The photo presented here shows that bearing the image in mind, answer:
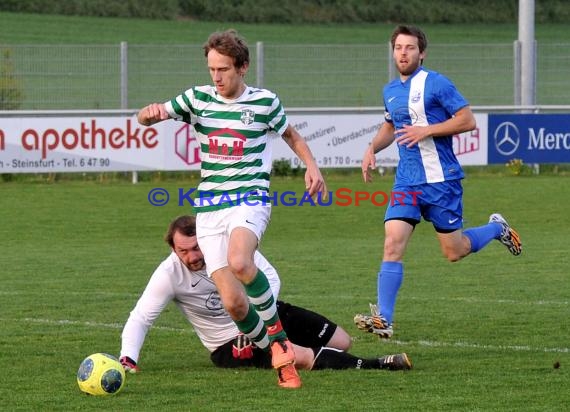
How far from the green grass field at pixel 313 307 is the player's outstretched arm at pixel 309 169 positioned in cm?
105

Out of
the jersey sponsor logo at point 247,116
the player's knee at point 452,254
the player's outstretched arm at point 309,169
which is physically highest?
the jersey sponsor logo at point 247,116

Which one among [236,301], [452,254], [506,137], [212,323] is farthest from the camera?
[506,137]

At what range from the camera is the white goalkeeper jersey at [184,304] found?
25.1ft

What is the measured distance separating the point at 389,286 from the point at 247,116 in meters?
1.88

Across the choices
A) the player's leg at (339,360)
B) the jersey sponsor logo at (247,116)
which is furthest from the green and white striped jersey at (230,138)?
the player's leg at (339,360)

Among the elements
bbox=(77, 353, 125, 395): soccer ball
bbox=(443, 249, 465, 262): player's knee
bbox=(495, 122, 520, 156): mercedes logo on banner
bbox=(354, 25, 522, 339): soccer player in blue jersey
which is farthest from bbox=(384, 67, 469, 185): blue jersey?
bbox=(495, 122, 520, 156): mercedes logo on banner

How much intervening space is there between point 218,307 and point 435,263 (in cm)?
561

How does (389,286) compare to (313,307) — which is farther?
(313,307)

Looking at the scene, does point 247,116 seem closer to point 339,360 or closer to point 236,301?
point 236,301

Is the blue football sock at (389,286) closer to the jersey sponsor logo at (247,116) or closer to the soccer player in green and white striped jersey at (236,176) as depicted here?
the soccer player in green and white striped jersey at (236,176)

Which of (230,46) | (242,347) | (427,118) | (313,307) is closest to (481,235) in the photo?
(427,118)

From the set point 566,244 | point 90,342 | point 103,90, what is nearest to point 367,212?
point 566,244

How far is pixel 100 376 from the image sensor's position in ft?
22.9

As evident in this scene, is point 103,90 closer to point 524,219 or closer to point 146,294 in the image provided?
point 524,219
